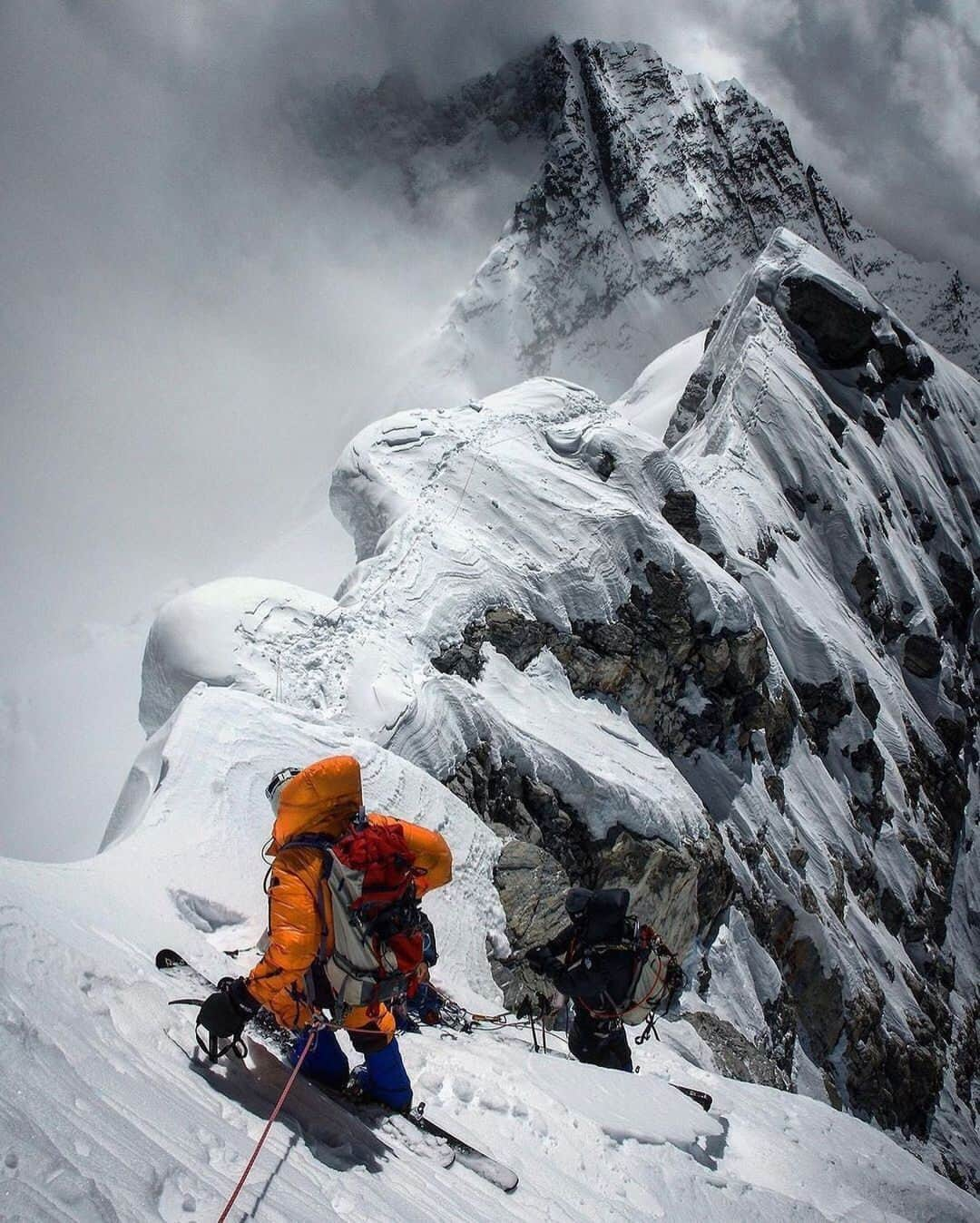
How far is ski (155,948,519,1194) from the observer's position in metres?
3.36

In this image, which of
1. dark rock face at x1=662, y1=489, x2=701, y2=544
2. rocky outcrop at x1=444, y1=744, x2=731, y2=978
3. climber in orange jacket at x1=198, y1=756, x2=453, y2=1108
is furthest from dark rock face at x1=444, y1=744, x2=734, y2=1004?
dark rock face at x1=662, y1=489, x2=701, y2=544

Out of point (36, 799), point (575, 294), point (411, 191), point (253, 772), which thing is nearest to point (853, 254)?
point (575, 294)

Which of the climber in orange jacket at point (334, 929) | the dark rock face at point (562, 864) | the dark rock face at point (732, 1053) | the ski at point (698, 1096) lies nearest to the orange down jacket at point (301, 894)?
the climber in orange jacket at point (334, 929)

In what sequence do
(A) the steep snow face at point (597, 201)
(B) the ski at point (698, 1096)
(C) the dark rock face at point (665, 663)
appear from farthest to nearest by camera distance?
(A) the steep snow face at point (597, 201)
(C) the dark rock face at point (665, 663)
(B) the ski at point (698, 1096)

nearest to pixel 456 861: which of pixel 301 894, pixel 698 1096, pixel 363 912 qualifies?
pixel 698 1096

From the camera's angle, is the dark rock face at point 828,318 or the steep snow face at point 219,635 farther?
the dark rock face at point 828,318

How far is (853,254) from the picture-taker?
402 feet

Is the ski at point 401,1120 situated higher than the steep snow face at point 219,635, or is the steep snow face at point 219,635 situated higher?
the ski at point 401,1120

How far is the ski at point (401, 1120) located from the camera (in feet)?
11.0

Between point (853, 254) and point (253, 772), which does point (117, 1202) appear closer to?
point (253, 772)

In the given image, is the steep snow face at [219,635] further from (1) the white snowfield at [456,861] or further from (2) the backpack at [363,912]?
(2) the backpack at [363,912]

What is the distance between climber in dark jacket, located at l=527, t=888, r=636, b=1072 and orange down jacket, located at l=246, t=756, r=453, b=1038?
2.15 metres

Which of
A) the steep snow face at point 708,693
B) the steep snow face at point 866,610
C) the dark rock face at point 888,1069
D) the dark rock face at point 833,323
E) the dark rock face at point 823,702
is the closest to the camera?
the steep snow face at point 708,693

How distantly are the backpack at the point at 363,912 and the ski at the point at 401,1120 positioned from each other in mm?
504
